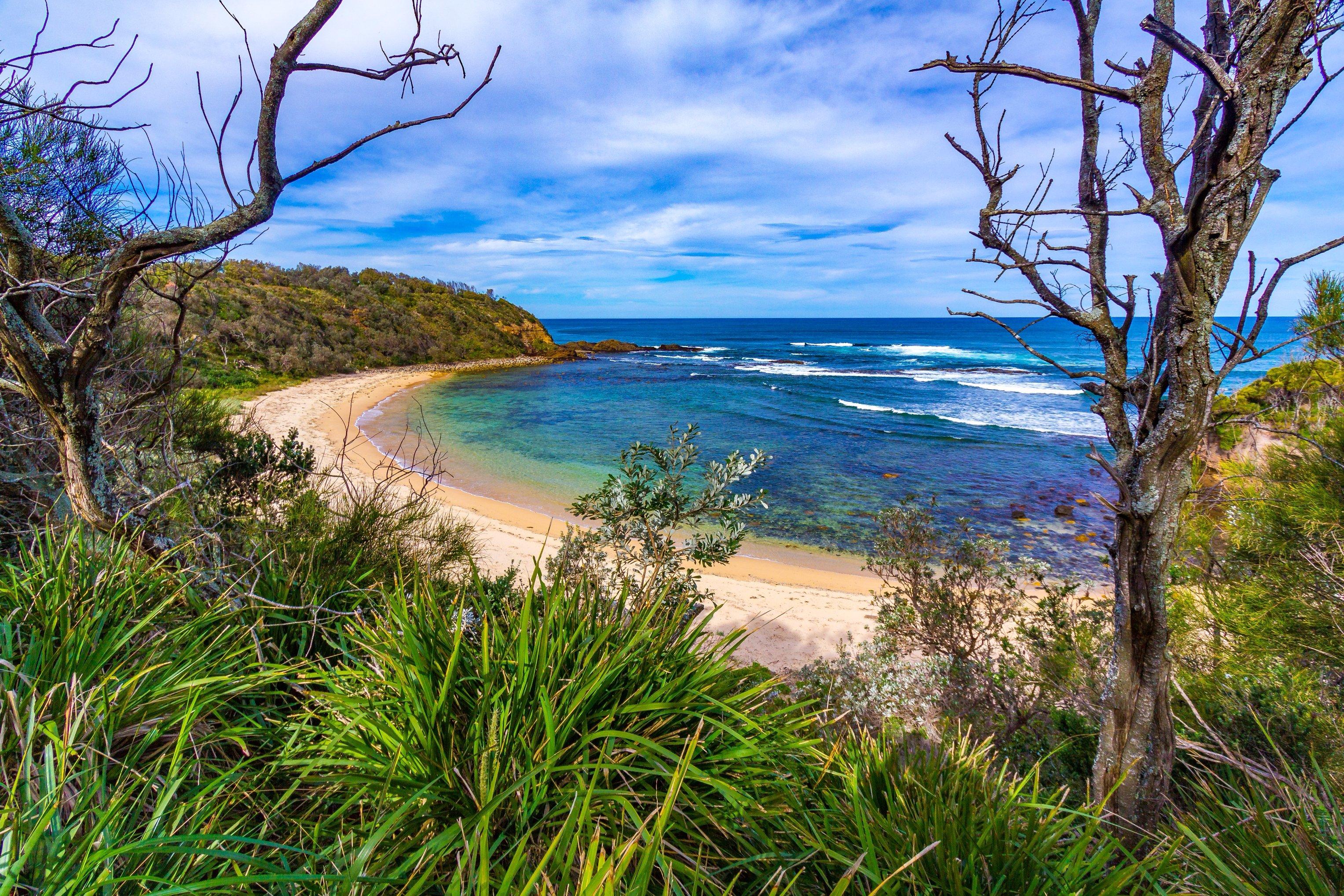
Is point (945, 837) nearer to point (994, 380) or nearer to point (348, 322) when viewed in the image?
point (348, 322)

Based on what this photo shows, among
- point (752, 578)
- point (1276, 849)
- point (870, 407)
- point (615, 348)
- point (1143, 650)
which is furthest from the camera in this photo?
point (615, 348)

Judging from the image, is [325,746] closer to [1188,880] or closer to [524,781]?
[524,781]

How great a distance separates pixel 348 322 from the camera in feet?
128

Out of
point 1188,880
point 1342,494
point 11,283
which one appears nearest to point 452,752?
→ point 1188,880

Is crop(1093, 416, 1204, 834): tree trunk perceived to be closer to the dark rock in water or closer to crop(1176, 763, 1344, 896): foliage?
crop(1176, 763, 1344, 896): foliage

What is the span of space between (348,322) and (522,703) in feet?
145

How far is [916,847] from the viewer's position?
1652 millimetres

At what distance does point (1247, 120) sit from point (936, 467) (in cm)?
1843

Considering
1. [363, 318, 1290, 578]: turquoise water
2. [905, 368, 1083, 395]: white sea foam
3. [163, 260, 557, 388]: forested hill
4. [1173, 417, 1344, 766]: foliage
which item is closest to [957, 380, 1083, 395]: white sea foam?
[905, 368, 1083, 395]: white sea foam

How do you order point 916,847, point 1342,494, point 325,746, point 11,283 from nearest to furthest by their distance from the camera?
point 916,847
point 325,746
point 11,283
point 1342,494

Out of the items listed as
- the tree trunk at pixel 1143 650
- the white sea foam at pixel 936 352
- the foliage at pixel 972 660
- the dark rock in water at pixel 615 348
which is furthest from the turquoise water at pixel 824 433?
the dark rock in water at pixel 615 348

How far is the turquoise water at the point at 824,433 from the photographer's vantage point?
14906 millimetres

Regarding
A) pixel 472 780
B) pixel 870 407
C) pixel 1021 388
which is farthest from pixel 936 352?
pixel 472 780

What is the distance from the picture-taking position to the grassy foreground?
4.33 ft
